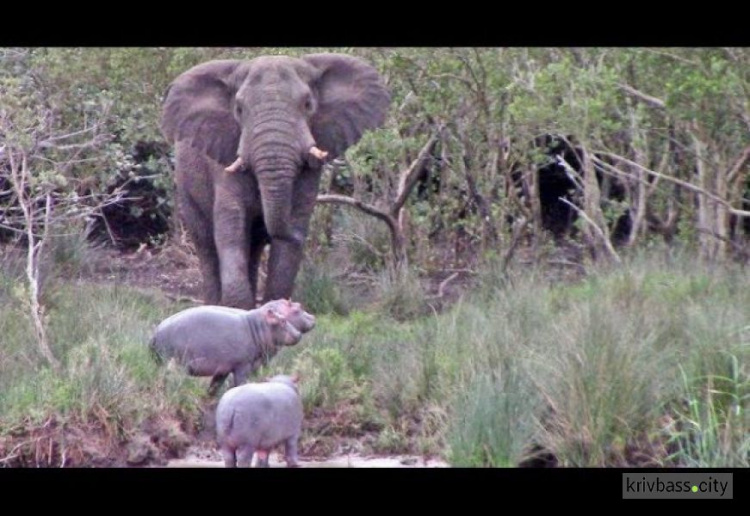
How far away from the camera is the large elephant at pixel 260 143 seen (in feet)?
39.5

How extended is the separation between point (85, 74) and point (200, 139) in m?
3.21

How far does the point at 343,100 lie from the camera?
12.9 m

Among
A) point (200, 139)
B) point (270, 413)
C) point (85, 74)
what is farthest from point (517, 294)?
point (85, 74)

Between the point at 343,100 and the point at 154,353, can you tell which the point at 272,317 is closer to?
the point at 154,353

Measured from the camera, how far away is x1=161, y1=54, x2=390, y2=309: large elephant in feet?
39.5

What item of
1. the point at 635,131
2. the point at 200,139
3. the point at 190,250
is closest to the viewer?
the point at 200,139

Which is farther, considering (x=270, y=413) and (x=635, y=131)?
(x=635, y=131)

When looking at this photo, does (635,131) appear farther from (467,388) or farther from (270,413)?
(270,413)

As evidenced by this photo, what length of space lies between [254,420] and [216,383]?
1687mm

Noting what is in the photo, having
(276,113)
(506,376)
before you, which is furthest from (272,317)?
(276,113)

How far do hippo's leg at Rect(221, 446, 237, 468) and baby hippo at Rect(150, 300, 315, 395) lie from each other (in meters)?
1.20

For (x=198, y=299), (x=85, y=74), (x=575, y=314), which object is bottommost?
(x=575, y=314)

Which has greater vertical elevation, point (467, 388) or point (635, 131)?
point (635, 131)

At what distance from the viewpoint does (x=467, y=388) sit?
9.68 m
